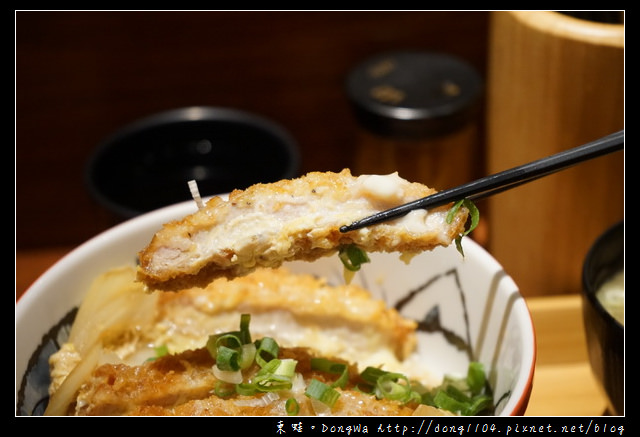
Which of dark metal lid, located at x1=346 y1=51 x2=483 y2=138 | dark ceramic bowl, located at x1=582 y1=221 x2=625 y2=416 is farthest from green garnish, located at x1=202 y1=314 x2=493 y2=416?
dark metal lid, located at x1=346 y1=51 x2=483 y2=138

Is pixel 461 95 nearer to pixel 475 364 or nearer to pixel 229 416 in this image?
pixel 475 364

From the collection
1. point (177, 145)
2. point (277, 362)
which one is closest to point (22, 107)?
point (177, 145)

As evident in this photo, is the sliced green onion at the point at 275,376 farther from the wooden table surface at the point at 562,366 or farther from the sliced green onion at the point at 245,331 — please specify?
the wooden table surface at the point at 562,366

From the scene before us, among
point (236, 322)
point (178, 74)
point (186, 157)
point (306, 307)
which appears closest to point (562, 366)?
point (306, 307)

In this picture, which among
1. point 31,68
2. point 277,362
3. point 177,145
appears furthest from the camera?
point 31,68

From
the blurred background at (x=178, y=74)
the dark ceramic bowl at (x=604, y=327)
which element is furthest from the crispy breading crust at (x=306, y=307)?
the blurred background at (x=178, y=74)

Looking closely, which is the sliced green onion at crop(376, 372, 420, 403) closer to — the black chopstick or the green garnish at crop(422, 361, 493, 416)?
the green garnish at crop(422, 361, 493, 416)

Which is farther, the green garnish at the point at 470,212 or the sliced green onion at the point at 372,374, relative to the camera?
the sliced green onion at the point at 372,374
